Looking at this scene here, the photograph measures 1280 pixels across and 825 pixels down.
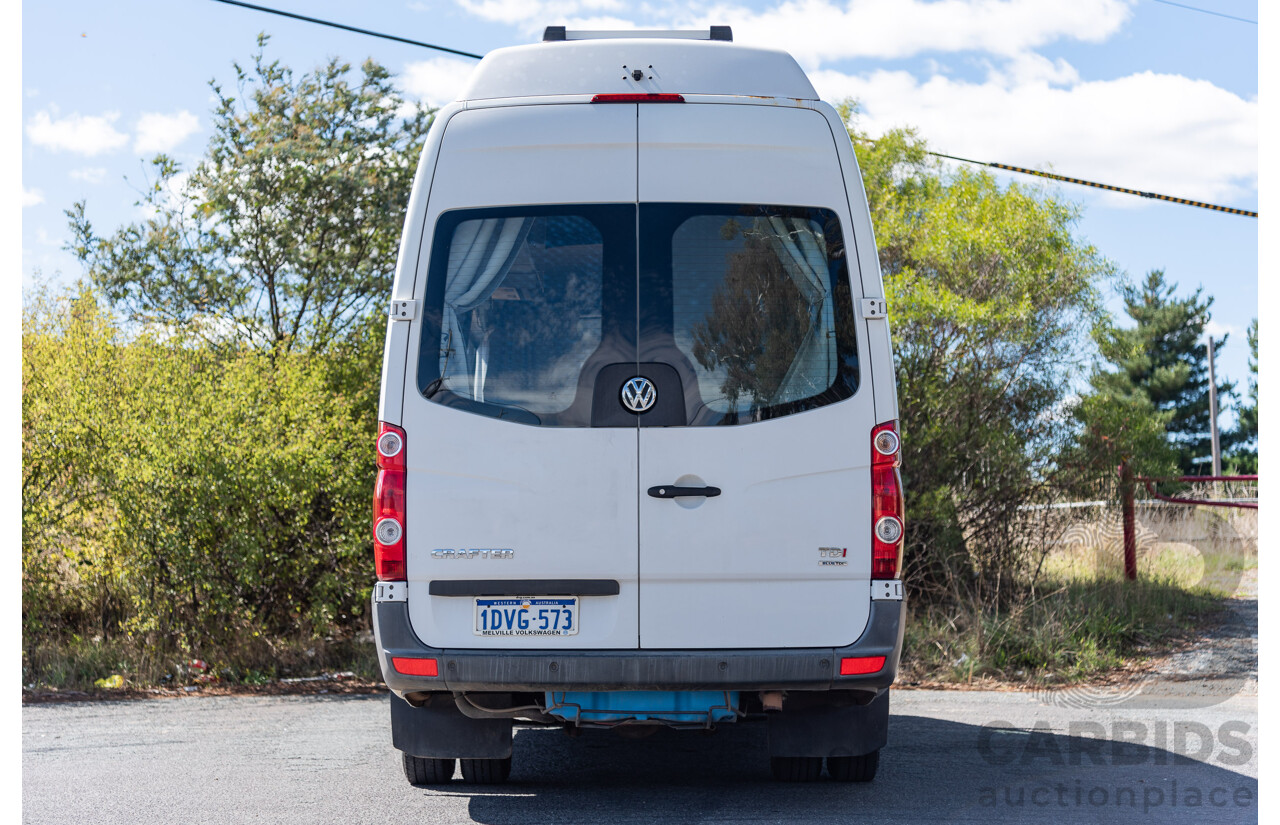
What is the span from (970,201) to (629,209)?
22.7 feet

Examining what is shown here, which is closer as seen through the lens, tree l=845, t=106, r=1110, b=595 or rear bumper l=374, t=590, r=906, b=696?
rear bumper l=374, t=590, r=906, b=696

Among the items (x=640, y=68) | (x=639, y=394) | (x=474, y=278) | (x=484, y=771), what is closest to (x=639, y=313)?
(x=639, y=394)

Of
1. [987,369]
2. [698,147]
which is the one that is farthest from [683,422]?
[987,369]

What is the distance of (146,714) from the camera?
685 cm

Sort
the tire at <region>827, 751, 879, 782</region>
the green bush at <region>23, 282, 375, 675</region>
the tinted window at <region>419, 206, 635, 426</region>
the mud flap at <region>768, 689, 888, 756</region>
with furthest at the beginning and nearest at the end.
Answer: the green bush at <region>23, 282, 375, 675</region> < the tire at <region>827, 751, 879, 782</region> < the mud flap at <region>768, 689, 888, 756</region> < the tinted window at <region>419, 206, 635, 426</region>

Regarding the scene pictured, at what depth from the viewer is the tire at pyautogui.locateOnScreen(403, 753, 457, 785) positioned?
480 centimetres

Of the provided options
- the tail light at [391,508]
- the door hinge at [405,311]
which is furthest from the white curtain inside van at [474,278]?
the tail light at [391,508]

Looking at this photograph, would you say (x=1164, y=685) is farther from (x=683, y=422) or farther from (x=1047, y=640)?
(x=683, y=422)

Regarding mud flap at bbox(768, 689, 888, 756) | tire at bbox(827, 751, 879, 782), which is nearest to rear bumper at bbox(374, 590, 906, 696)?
mud flap at bbox(768, 689, 888, 756)

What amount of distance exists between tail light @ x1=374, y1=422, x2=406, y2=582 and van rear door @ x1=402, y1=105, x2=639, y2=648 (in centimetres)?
4

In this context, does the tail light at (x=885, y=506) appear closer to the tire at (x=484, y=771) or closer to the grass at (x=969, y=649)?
the tire at (x=484, y=771)

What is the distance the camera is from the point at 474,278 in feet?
13.6

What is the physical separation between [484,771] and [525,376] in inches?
77.2

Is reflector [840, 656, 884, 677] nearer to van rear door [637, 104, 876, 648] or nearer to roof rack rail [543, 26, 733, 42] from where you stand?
van rear door [637, 104, 876, 648]
